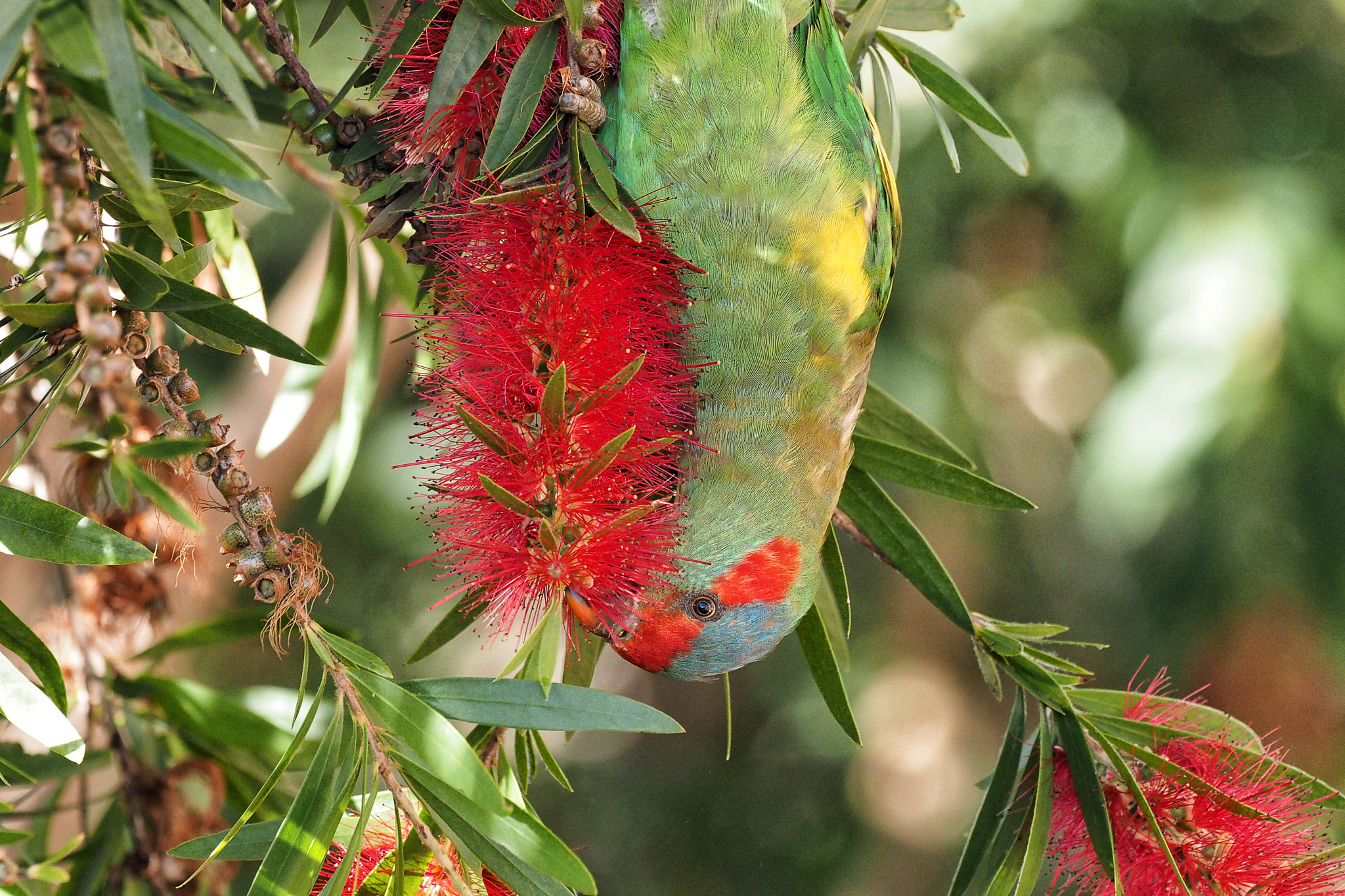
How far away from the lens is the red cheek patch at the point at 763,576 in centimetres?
90

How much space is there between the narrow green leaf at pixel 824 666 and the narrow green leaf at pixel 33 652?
611 mm

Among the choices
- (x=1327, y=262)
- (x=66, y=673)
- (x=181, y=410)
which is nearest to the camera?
(x=181, y=410)

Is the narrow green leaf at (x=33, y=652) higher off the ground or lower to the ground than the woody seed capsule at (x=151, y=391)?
lower

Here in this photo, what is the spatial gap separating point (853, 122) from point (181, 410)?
64 cm

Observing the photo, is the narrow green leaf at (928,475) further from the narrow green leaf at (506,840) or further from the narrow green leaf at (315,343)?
the narrow green leaf at (315,343)

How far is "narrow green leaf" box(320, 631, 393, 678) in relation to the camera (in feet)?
2.42

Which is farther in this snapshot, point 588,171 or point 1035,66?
point 1035,66

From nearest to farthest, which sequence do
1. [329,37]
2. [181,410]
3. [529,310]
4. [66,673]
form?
[181,410] → [529,310] → [66,673] → [329,37]

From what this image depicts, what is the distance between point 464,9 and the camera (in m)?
0.72

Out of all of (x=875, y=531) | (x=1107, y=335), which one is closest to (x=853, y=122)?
(x=875, y=531)

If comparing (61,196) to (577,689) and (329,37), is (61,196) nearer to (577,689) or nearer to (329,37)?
(577,689)

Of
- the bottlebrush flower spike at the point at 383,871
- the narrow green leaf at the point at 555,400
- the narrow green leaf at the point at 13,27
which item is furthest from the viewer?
the bottlebrush flower spike at the point at 383,871

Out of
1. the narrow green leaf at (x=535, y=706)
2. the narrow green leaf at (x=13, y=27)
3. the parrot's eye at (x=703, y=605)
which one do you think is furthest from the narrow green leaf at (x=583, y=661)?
the narrow green leaf at (x=13, y=27)

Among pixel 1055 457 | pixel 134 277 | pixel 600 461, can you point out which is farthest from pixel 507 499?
pixel 1055 457
